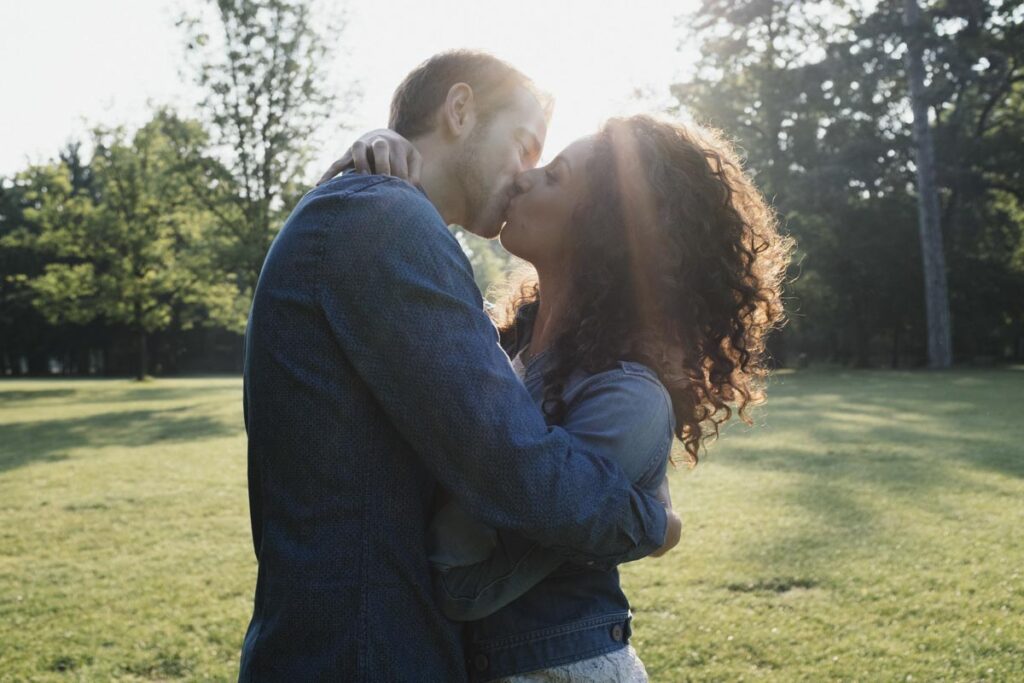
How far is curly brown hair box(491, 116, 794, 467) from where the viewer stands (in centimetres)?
177

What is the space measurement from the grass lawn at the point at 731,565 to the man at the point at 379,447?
1283 mm

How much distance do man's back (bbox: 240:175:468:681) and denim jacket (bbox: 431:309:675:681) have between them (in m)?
0.08

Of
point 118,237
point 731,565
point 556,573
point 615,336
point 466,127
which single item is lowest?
point 731,565

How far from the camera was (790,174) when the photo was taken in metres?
31.4

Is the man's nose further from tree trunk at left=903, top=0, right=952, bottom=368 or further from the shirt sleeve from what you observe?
tree trunk at left=903, top=0, right=952, bottom=368

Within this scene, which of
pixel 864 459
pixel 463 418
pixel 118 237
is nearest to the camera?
pixel 463 418

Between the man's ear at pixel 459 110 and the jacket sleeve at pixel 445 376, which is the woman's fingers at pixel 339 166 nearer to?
the man's ear at pixel 459 110

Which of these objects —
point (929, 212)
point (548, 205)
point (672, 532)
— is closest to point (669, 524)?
point (672, 532)

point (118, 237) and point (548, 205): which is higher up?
point (118, 237)

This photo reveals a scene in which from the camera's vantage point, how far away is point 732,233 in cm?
189

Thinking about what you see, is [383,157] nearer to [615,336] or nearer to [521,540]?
[615,336]

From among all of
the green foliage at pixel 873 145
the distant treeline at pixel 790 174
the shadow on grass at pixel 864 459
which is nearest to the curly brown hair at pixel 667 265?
the shadow on grass at pixel 864 459

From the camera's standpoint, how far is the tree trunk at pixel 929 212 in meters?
28.8

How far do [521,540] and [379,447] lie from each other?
31 centimetres
